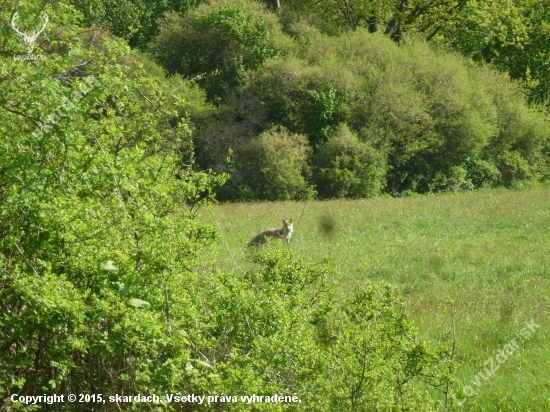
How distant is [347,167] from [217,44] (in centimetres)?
948

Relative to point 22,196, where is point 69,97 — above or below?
above

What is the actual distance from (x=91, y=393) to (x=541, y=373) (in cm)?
495

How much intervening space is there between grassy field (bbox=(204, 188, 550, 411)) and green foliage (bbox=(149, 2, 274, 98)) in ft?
42.4

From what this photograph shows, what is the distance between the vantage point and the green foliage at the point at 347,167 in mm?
29906

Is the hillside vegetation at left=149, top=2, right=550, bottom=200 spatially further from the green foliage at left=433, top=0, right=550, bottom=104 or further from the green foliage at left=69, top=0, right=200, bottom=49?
the green foliage at left=69, top=0, right=200, bottom=49

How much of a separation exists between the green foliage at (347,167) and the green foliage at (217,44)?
6497 mm

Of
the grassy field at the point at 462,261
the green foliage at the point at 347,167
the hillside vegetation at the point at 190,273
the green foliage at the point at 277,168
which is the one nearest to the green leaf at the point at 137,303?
the hillside vegetation at the point at 190,273

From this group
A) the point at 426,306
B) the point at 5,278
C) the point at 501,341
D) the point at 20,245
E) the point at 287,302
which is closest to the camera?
the point at 5,278

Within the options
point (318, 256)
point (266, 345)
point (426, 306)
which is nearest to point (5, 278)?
point (266, 345)

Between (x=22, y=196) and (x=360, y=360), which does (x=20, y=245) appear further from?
(x=360, y=360)

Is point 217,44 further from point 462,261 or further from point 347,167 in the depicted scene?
point 462,261

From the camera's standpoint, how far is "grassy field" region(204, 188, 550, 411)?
7.71 m

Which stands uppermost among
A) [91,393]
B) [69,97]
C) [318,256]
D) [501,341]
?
[69,97]

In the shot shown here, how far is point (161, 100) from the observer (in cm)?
657
